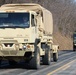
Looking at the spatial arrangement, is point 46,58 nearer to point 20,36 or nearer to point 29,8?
point 29,8

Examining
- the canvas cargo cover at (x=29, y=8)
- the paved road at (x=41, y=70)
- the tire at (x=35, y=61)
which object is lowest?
the paved road at (x=41, y=70)

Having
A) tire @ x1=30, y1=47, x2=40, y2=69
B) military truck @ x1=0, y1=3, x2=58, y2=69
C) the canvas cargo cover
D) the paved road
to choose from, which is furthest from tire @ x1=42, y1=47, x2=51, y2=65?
tire @ x1=30, y1=47, x2=40, y2=69

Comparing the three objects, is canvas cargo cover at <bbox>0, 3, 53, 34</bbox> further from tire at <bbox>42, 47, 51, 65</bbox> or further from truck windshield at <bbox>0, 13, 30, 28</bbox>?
truck windshield at <bbox>0, 13, 30, 28</bbox>

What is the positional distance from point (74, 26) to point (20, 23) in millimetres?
69487

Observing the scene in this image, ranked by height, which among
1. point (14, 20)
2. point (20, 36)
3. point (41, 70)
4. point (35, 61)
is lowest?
point (41, 70)

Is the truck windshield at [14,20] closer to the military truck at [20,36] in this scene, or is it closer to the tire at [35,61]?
the military truck at [20,36]

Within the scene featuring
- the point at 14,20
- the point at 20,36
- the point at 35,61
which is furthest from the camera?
the point at 35,61

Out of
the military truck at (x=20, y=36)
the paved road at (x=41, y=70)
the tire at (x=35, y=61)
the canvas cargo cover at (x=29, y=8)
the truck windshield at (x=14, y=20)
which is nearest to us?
the paved road at (x=41, y=70)

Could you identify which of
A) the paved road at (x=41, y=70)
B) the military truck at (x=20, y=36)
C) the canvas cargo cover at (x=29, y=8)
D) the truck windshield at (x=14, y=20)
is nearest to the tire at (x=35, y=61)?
the military truck at (x=20, y=36)

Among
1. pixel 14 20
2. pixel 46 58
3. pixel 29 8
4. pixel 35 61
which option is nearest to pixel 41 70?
pixel 35 61

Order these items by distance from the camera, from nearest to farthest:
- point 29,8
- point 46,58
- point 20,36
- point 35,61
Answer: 1. point 20,36
2. point 35,61
3. point 29,8
4. point 46,58

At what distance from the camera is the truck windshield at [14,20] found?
20078mm

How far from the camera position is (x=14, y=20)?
20.3 metres

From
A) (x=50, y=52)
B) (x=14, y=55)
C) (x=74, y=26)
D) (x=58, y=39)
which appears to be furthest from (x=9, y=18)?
(x=74, y=26)
